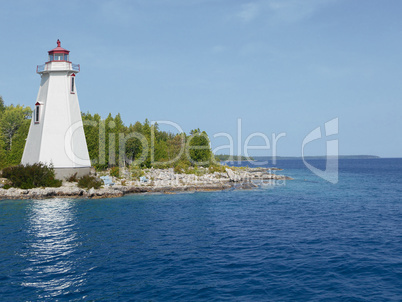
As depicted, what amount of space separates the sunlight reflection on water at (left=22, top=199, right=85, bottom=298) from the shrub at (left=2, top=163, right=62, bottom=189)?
8.72 metres

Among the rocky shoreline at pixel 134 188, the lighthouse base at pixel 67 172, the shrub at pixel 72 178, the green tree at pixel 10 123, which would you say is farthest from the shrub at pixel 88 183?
the green tree at pixel 10 123

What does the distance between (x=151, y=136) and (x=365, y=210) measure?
52624 millimetres

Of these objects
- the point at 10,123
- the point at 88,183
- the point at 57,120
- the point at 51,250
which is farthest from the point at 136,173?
the point at 51,250

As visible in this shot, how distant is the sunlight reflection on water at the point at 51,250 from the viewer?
15.6m

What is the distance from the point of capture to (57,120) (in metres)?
45.0

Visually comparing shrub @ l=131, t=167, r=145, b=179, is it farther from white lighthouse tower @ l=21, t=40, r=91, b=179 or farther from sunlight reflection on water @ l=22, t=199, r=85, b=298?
sunlight reflection on water @ l=22, t=199, r=85, b=298

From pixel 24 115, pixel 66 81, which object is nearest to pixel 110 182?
pixel 66 81

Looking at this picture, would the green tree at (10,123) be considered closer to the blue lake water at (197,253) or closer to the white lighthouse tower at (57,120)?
the white lighthouse tower at (57,120)

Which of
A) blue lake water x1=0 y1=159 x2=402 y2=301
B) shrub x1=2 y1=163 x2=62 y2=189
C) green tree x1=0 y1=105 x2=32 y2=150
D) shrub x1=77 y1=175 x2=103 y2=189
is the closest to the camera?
blue lake water x1=0 y1=159 x2=402 y2=301

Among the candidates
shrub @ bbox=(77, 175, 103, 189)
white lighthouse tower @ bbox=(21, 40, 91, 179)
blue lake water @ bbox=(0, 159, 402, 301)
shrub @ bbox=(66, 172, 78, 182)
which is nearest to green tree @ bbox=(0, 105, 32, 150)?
white lighthouse tower @ bbox=(21, 40, 91, 179)

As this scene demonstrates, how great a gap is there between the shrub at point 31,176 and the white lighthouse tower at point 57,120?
72.0 inches

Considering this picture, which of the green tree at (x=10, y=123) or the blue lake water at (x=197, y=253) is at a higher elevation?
the green tree at (x=10, y=123)

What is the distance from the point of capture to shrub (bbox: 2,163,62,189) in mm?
42125

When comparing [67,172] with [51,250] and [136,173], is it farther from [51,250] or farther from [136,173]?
[51,250]
